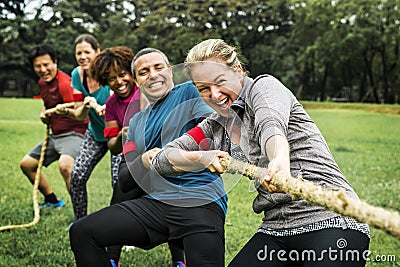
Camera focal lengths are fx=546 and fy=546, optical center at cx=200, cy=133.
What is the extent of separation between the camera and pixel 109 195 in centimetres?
678

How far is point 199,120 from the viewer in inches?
115

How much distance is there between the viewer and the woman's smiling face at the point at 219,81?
2362 millimetres

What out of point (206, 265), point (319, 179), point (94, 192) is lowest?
point (94, 192)

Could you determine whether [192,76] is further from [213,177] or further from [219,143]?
[213,177]

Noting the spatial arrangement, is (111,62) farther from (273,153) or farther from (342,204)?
(342,204)

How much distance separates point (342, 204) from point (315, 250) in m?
0.73

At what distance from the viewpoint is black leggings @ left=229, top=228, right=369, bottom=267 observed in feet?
7.12

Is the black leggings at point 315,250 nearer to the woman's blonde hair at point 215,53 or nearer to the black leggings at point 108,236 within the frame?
the black leggings at point 108,236

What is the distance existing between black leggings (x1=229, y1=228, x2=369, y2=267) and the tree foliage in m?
25.6

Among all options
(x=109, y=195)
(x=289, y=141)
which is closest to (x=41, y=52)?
(x=109, y=195)

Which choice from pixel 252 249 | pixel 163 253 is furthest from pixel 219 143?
pixel 163 253

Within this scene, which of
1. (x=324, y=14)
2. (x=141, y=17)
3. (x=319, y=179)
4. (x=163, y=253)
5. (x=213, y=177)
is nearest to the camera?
(x=319, y=179)

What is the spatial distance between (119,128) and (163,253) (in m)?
1.16

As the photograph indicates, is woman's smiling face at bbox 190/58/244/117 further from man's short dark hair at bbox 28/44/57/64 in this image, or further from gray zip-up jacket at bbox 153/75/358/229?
man's short dark hair at bbox 28/44/57/64
